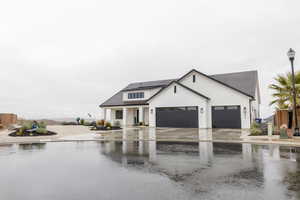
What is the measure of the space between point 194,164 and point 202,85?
19359 mm

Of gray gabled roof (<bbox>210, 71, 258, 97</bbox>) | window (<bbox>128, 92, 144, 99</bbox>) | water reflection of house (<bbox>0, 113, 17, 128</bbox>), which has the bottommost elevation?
water reflection of house (<bbox>0, 113, 17, 128</bbox>)

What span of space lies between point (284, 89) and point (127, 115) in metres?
22.8

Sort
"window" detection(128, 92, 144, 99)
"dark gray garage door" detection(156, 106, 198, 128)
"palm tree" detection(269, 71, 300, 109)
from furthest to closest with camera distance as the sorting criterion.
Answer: "window" detection(128, 92, 144, 99) → "dark gray garage door" detection(156, 106, 198, 128) → "palm tree" detection(269, 71, 300, 109)

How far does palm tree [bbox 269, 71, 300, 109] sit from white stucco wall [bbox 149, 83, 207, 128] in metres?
7.68

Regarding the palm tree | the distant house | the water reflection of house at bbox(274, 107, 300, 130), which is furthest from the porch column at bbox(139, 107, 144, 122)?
the distant house

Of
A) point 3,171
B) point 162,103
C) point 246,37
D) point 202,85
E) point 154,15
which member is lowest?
point 3,171

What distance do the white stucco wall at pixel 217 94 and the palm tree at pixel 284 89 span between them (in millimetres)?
2799

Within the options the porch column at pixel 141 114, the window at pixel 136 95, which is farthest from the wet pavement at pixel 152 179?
the window at pixel 136 95

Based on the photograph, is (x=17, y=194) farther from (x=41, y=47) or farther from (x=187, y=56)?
(x=187, y=56)

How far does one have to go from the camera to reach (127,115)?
30750 millimetres

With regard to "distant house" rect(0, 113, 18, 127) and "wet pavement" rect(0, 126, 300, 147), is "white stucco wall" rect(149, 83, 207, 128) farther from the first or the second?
"distant house" rect(0, 113, 18, 127)

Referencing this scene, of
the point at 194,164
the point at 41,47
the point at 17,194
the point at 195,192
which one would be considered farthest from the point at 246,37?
the point at 41,47

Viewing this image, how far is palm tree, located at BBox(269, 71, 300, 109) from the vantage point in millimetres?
17503

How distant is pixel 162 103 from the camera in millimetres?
25156
